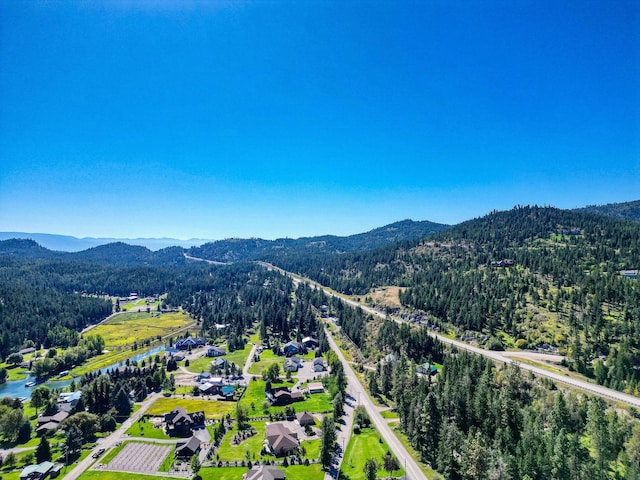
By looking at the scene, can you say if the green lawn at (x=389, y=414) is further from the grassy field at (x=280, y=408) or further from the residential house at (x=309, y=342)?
the residential house at (x=309, y=342)

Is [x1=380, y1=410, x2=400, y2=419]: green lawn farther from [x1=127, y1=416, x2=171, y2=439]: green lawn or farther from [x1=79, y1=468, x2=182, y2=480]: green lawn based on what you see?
[x1=127, y1=416, x2=171, y2=439]: green lawn

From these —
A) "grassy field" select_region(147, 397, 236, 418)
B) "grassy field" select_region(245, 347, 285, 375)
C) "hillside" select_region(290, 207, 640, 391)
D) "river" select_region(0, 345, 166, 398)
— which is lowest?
"river" select_region(0, 345, 166, 398)

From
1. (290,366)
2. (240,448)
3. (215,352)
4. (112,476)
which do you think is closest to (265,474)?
(240,448)

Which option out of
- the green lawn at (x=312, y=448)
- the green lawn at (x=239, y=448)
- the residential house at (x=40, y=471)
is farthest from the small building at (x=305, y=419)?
the residential house at (x=40, y=471)

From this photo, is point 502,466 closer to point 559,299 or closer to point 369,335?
point 369,335

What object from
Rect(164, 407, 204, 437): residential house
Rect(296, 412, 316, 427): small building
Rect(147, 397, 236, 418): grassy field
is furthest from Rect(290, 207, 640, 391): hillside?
Rect(164, 407, 204, 437): residential house

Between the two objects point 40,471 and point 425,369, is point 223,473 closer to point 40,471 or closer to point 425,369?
point 40,471
